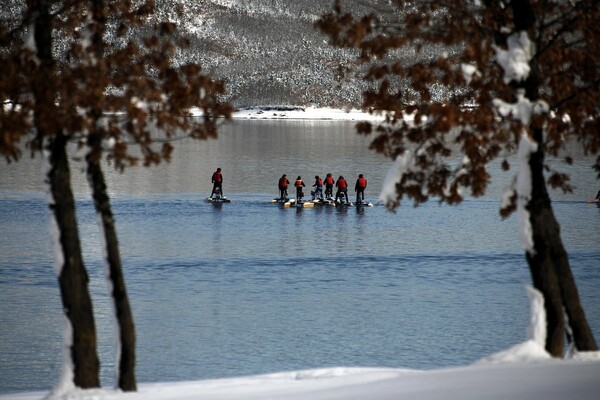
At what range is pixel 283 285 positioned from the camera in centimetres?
3594

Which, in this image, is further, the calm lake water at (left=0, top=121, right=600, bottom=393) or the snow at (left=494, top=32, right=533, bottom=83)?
the calm lake water at (left=0, top=121, right=600, bottom=393)

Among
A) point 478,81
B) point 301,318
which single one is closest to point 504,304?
point 301,318

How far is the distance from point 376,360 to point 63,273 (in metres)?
11.7

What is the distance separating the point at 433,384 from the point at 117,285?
16.6 feet

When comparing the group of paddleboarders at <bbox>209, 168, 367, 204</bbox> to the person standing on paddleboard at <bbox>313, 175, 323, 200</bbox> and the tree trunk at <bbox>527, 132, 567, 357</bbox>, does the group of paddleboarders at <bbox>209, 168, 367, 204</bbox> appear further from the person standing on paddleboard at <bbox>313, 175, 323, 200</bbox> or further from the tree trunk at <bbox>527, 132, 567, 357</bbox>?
the tree trunk at <bbox>527, 132, 567, 357</bbox>

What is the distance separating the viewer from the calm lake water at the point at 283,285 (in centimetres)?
2625

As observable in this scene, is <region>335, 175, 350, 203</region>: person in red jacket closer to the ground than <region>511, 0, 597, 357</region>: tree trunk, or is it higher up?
closer to the ground

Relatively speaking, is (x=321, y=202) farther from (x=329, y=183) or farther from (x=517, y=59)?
(x=517, y=59)

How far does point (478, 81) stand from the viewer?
16609 millimetres

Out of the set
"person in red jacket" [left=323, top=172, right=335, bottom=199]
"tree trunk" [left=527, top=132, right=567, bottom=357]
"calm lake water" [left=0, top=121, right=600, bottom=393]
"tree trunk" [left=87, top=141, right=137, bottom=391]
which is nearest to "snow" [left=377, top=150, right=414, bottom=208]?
"tree trunk" [left=527, top=132, right=567, bottom=357]

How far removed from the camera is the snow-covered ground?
13367 millimetres

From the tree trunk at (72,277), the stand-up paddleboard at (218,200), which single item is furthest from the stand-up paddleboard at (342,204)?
the tree trunk at (72,277)

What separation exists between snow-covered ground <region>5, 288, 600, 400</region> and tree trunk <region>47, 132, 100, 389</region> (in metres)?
0.40

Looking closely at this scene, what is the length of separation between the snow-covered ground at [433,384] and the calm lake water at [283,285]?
832 cm
